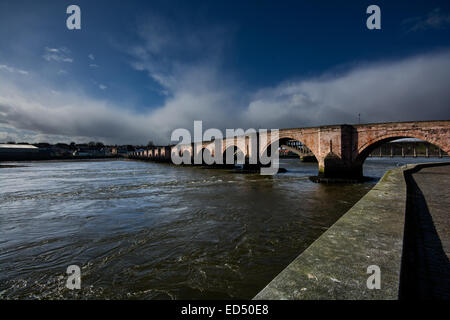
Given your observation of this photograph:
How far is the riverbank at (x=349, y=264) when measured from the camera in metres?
1.65

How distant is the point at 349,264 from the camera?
2.12 meters

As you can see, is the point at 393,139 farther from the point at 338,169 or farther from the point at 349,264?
the point at 349,264

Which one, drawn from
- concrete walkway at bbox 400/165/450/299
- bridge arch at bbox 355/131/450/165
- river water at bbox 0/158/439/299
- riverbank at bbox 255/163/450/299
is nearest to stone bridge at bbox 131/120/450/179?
bridge arch at bbox 355/131/450/165

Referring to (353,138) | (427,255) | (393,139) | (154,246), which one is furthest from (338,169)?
(154,246)

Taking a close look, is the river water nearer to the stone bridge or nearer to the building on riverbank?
the stone bridge

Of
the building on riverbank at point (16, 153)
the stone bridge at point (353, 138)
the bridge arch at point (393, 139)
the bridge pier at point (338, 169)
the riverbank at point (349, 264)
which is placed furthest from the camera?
the building on riverbank at point (16, 153)

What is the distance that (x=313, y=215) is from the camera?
295 inches

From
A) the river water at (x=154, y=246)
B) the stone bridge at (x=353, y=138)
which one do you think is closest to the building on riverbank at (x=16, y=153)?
the river water at (x=154, y=246)

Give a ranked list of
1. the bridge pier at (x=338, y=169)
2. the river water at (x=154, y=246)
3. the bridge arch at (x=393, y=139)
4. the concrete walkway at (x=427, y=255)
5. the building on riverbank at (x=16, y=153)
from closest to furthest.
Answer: the concrete walkway at (x=427, y=255) < the river water at (x=154, y=246) < the bridge arch at (x=393, y=139) < the bridge pier at (x=338, y=169) < the building on riverbank at (x=16, y=153)

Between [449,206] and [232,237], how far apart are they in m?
6.52

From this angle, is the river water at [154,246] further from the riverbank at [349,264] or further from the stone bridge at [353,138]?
the stone bridge at [353,138]
